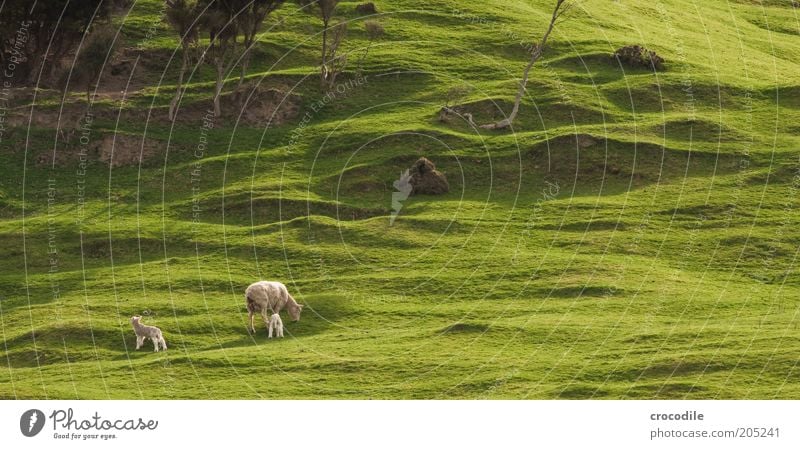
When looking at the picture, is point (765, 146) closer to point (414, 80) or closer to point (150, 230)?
point (414, 80)

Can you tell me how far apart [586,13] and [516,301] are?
42.6 metres

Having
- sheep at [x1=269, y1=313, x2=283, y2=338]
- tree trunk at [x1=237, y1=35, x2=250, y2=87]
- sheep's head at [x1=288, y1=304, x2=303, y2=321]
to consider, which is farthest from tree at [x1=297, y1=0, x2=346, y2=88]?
sheep at [x1=269, y1=313, x2=283, y2=338]

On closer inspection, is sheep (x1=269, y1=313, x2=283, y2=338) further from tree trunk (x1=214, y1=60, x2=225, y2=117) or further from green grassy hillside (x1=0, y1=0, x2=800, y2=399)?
tree trunk (x1=214, y1=60, x2=225, y2=117)

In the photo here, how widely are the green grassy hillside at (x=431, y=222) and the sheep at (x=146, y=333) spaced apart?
0.48 m

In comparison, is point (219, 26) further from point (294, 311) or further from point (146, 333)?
point (146, 333)

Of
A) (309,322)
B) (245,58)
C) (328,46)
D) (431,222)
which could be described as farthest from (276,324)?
(328,46)

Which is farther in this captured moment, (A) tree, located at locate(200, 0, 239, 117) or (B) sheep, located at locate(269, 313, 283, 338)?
(A) tree, located at locate(200, 0, 239, 117)

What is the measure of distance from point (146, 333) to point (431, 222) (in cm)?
1715

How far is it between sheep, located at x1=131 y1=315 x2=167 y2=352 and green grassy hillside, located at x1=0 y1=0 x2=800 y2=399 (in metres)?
0.48

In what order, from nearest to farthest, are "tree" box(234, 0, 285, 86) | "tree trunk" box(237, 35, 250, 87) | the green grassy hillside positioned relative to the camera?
1. the green grassy hillside
2. "tree" box(234, 0, 285, 86)
3. "tree trunk" box(237, 35, 250, 87)

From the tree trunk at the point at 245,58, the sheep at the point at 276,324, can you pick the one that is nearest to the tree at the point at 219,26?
the tree trunk at the point at 245,58

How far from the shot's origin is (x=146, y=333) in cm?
4722

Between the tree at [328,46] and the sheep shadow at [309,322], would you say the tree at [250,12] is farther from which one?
the sheep shadow at [309,322]

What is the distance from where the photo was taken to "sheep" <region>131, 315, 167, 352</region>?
4706 cm
